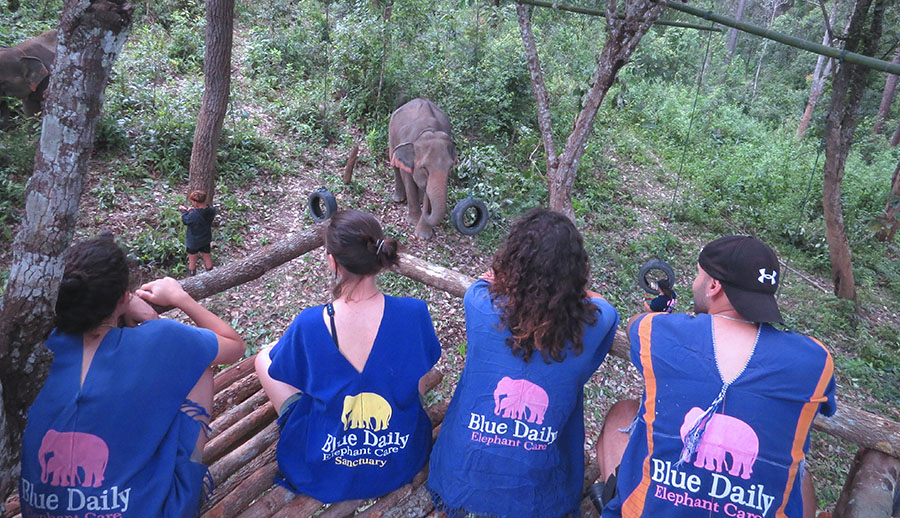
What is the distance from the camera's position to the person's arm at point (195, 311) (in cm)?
275

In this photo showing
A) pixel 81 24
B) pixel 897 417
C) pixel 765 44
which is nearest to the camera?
pixel 81 24

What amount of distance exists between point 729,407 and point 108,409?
2.41 meters

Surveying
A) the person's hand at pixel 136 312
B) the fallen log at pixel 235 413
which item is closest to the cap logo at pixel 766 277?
the person's hand at pixel 136 312

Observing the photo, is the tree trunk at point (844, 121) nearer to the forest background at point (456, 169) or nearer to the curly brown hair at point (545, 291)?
the forest background at point (456, 169)

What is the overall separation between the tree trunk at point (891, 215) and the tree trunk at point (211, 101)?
9.36 meters

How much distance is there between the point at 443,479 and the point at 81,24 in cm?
235

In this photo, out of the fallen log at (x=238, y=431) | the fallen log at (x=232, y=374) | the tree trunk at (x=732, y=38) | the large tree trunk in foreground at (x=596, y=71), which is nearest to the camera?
the fallen log at (x=238, y=431)

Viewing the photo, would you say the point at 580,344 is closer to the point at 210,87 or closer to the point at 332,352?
the point at 332,352

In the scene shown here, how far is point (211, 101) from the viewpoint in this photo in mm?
6973

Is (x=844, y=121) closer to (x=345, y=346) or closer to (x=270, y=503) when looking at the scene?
(x=345, y=346)

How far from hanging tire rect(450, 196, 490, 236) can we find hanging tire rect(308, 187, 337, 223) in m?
1.71

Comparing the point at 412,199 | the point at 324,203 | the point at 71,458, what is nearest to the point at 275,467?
the point at 71,458

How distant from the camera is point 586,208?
29.6 ft

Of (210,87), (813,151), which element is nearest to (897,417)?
(210,87)
